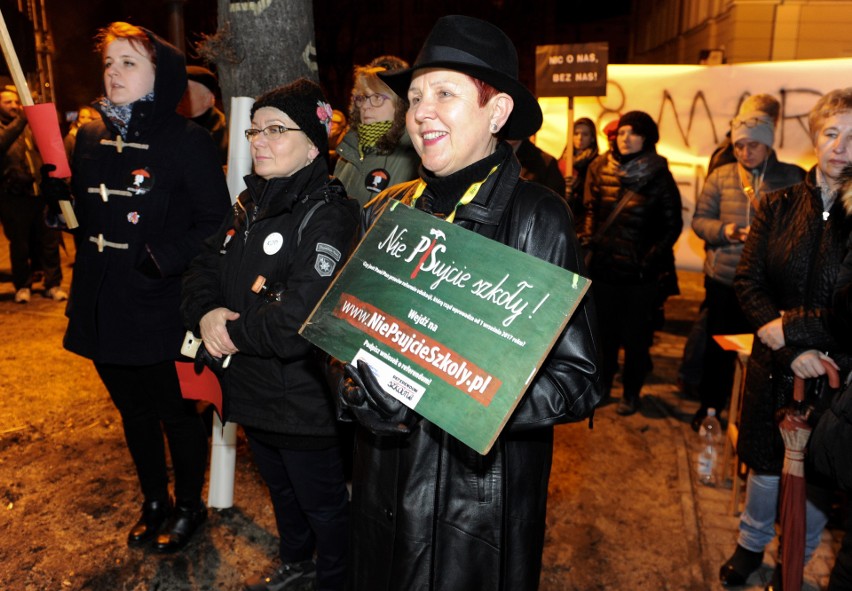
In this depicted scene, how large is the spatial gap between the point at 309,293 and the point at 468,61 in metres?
1.07

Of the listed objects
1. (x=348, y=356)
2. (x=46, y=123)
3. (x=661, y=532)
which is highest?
(x=46, y=123)

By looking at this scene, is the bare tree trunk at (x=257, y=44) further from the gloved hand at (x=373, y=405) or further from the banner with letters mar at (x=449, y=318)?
the gloved hand at (x=373, y=405)

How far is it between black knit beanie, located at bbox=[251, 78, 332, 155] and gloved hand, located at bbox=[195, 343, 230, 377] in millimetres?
956

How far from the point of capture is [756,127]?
16.0ft

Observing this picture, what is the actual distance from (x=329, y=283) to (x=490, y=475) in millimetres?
1016

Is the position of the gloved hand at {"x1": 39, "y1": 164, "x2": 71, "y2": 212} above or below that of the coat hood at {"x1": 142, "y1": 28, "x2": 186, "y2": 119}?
below

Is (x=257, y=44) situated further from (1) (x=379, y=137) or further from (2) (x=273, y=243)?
(2) (x=273, y=243)

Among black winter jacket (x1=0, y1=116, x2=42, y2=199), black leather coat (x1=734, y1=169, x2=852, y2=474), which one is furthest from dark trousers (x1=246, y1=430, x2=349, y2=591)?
black winter jacket (x1=0, y1=116, x2=42, y2=199)

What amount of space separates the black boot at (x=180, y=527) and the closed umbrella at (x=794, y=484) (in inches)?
111

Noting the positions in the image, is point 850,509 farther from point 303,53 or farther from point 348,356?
point 303,53

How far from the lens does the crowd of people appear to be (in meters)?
2.03

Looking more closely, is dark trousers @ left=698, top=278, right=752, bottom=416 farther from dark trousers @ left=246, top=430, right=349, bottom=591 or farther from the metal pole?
the metal pole

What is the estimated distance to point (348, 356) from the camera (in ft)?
6.00

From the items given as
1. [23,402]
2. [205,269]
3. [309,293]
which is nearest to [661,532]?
[309,293]
